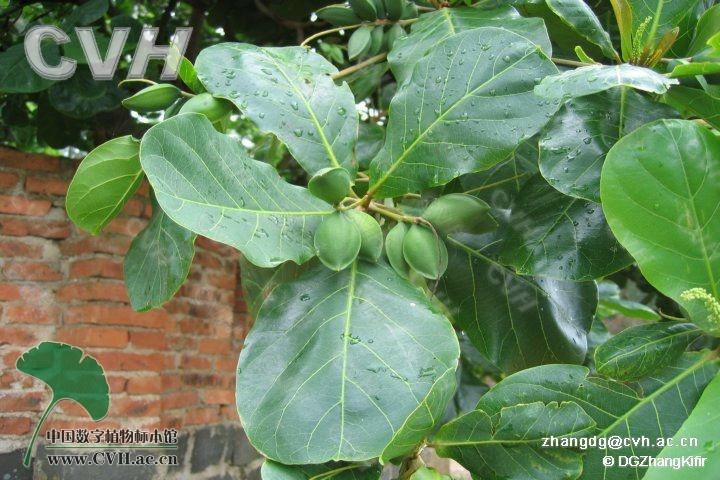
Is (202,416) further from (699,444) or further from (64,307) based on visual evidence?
(699,444)

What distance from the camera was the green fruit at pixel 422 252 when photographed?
0.79 meters

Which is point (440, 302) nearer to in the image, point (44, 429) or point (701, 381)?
point (701, 381)

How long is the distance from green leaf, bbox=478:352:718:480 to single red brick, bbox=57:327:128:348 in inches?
57.2

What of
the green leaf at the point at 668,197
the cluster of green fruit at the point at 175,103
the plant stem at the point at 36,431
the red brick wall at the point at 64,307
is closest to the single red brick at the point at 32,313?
the red brick wall at the point at 64,307

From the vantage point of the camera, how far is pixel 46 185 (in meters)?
1.99

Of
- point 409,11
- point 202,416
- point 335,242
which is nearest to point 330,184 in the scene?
point 335,242

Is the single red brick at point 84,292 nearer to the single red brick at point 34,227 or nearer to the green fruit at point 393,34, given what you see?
the single red brick at point 34,227

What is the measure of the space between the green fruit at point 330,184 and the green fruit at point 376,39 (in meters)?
0.41

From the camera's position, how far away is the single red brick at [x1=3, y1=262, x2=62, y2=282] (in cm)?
191

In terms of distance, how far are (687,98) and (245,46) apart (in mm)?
518

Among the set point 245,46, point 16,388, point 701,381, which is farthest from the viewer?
point 16,388

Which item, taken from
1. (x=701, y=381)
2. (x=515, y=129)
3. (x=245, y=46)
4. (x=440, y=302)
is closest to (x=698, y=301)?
(x=701, y=381)

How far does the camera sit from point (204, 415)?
2316 millimetres

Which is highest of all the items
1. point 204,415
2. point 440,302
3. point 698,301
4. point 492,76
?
point 492,76
